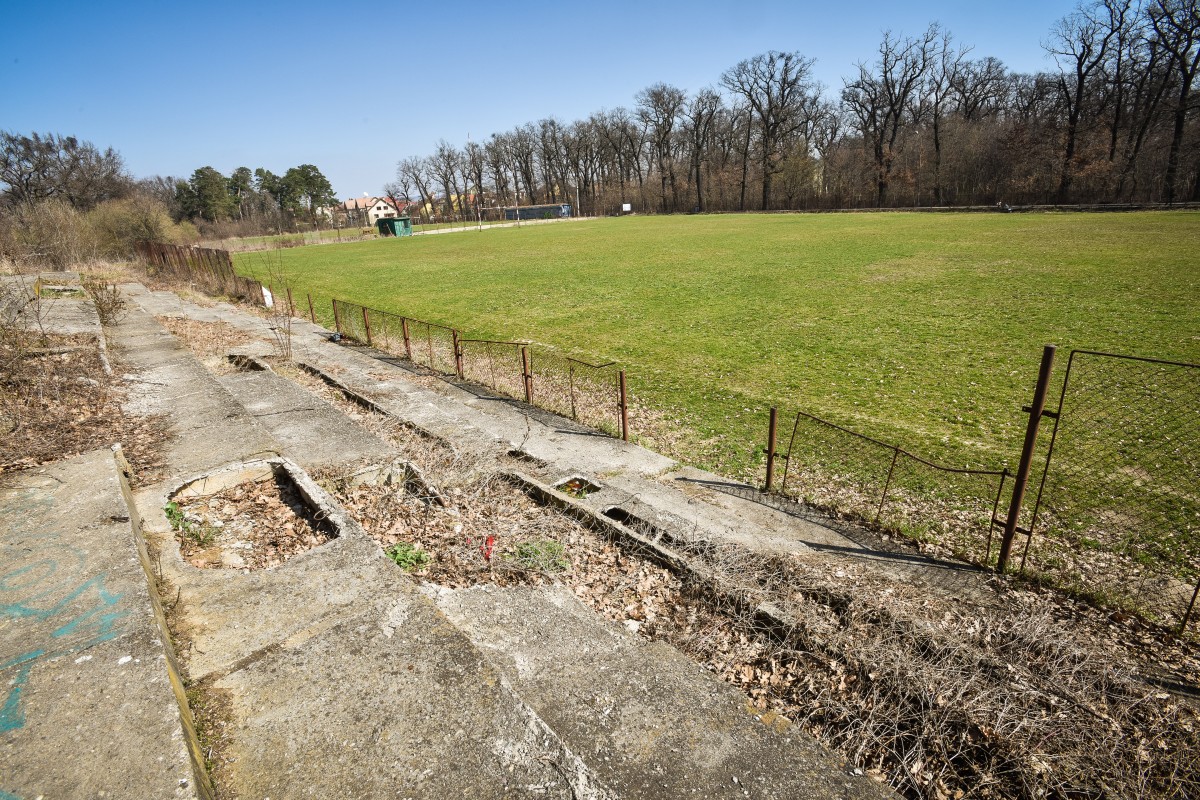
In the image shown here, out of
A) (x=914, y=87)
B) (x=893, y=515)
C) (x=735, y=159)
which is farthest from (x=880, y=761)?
(x=735, y=159)

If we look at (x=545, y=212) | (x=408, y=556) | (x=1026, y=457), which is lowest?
(x=408, y=556)

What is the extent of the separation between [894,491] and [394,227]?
244 ft

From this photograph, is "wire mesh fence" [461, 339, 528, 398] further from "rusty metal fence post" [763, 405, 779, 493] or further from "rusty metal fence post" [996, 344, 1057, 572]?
"rusty metal fence post" [996, 344, 1057, 572]

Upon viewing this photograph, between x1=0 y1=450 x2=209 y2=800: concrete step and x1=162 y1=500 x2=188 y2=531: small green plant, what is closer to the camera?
x1=0 y1=450 x2=209 y2=800: concrete step

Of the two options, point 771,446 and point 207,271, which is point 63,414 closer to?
point 771,446

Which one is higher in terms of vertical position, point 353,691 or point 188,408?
point 188,408

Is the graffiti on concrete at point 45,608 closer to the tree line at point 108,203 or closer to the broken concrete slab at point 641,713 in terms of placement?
the broken concrete slab at point 641,713

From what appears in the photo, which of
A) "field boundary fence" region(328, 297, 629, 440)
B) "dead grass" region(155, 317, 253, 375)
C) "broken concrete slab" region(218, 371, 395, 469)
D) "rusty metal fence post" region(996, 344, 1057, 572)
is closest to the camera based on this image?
"rusty metal fence post" region(996, 344, 1057, 572)

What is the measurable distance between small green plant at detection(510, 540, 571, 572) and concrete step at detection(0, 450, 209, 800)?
266 centimetres

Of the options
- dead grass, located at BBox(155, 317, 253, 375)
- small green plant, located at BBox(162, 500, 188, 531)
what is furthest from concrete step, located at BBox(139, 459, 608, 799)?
dead grass, located at BBox(155, 317, 253, 375)

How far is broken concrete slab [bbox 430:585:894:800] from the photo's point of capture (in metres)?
3.22

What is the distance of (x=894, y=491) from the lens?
7207mm

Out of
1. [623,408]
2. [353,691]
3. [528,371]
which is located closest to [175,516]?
[353,691]

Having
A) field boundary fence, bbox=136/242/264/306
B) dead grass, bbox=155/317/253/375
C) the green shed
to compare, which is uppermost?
the green shed
